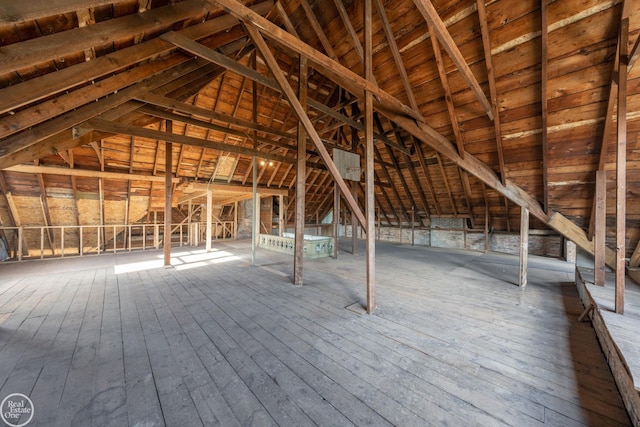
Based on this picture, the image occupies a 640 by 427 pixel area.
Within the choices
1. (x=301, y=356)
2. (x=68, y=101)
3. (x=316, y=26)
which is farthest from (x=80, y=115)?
(x=301, y=356)

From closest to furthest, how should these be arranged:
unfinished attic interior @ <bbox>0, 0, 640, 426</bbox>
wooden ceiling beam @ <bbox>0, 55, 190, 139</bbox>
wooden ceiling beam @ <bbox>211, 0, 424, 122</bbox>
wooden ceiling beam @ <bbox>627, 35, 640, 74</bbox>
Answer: unfinished attic interior @ <bbox>0, 0, 640, 426</bbox> → wooden ceiling beam @ <bbox>0, 55, 190, 139</bbox> → wooden ceiling beam @ <bbox>211, 0, 424, 122</bbox> → wooden ceiling beam @ <bbox>627, 35, 640, 74</bbox>

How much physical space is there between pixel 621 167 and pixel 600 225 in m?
1.30

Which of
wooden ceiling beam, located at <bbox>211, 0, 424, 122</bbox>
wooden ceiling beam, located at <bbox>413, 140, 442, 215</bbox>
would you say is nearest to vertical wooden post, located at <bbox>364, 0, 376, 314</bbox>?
wooden ceiling beam, located at <bbox>211, 0, 424, 122</bbox>

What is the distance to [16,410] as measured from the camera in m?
1.41

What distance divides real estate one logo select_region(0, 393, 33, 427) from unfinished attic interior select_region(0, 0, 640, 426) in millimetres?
18

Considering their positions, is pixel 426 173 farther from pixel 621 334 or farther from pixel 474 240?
pixel 621 334

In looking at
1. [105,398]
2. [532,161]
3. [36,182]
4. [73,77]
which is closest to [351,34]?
[73,77]

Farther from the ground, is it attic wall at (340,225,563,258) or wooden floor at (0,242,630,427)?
attic wall at (340,225,563,258)

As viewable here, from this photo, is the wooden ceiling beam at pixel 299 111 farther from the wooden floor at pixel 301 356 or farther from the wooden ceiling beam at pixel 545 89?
the wooden ceiling beam at pixel 545 89

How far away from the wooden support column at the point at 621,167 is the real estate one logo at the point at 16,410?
501 centimetres

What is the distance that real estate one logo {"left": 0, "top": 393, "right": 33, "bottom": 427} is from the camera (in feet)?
4.39

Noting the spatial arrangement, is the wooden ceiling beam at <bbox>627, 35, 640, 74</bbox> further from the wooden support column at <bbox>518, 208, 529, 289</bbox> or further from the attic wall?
the attic wall

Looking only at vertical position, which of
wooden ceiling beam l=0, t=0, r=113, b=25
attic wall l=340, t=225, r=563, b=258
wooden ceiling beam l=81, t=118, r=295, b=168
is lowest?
attic wall l=340, t=225, r=563, b=258

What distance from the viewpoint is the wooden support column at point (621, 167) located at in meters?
2.29
